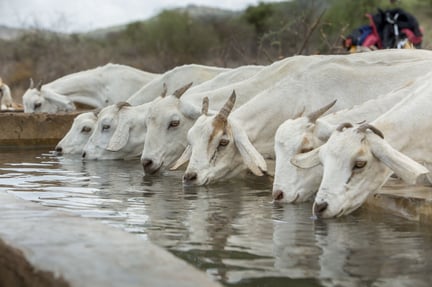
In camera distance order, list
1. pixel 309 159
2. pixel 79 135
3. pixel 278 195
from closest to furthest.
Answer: pixel 309 159, pixel 278 195, pixel 79 135

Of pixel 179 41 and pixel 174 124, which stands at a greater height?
pixel 179 41

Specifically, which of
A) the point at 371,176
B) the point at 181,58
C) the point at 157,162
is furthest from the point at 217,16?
the point at 371,176

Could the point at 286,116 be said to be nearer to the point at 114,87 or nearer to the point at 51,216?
the point at 51,216

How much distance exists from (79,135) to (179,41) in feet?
111

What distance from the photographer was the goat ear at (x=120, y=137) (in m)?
10.6

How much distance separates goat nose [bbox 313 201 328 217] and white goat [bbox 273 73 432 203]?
799 mm

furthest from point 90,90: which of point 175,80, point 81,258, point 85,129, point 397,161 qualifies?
point 81,258

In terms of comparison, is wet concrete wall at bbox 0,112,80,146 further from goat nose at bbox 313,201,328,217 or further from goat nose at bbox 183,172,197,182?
goat nose at bbox 313,201,328,217

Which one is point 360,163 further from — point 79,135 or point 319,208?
point 79,135

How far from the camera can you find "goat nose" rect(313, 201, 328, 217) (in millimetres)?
5945

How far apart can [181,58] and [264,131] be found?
31.8m

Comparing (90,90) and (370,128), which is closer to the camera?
(370,128)

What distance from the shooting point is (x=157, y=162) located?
9.28m

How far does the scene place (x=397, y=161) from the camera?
5750 mm
